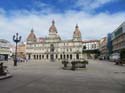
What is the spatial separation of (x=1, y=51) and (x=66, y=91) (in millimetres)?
96096

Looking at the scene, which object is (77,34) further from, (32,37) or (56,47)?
(32,37)

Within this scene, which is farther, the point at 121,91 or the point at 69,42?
the point at 69,42

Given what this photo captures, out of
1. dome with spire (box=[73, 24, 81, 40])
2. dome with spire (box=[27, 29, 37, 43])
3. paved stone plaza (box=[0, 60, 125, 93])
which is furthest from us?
Result: dome with spire (box=[27, 29, 37, 43])

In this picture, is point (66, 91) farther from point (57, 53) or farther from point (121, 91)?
point (57, 53)

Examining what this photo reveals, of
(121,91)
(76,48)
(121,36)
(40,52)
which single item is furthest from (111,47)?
(121,91)

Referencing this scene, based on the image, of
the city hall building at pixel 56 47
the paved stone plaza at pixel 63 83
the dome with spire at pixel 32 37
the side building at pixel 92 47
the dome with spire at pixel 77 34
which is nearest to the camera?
the paved stone plaza at pixel 63 83

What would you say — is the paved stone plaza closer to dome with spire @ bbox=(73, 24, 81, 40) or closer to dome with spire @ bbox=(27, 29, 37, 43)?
dome with spire @ bbox=(73, 24, 81, 40)

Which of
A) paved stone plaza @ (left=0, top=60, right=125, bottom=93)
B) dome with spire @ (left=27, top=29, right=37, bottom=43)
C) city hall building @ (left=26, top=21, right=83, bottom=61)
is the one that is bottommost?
paved stone plaza @ (left=0, top=60, right=125, bottom=93)

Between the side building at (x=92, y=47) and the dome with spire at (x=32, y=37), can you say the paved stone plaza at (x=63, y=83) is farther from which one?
the dome with spire at (x=32, y=37)

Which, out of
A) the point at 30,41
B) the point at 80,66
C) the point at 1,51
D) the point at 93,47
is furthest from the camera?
the point at 93,47

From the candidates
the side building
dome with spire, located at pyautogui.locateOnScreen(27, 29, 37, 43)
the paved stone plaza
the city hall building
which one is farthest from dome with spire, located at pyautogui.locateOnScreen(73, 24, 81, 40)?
the paved stone plaza

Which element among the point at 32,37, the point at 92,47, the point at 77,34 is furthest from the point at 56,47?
the point at 92,47

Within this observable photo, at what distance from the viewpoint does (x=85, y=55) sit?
165 m

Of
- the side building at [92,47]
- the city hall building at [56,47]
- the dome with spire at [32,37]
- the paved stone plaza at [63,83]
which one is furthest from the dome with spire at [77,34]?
the paved stone plaza at [63,83]
